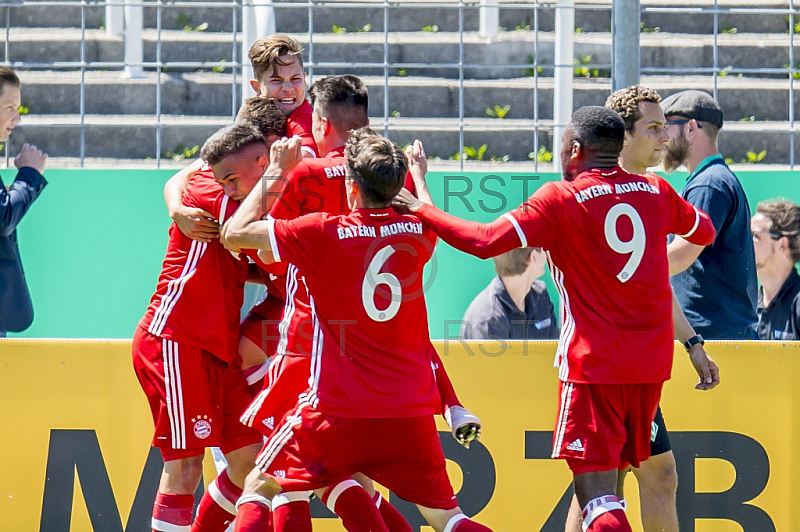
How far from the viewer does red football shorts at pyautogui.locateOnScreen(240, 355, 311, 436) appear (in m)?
3.87

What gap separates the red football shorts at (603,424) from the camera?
3.75 meters

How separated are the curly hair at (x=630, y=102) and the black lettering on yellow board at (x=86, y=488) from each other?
266 cm

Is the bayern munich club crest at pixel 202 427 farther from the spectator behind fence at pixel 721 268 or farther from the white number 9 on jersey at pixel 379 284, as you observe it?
the spectator behind fence at pixel 721 268

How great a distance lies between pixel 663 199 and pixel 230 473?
2171 mm

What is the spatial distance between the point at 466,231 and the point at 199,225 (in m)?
1.13

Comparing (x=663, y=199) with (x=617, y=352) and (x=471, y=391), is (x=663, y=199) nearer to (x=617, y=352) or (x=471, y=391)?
(x=617, y=352)

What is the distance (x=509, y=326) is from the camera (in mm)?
5426

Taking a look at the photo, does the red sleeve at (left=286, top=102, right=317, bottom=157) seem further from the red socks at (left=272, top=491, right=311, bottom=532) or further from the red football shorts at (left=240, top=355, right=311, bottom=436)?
the red socks at (left=272, top=491, right=311, bottom=532)

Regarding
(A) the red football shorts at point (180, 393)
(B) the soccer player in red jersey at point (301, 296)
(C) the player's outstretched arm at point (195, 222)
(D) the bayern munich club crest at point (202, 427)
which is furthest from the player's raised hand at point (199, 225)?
(D) the bayern munich club crest at point (202, 427)

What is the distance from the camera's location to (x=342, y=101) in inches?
158

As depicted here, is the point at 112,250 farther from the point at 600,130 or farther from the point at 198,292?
the point at 600,130

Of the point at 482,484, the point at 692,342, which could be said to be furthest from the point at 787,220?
the point at 482,484

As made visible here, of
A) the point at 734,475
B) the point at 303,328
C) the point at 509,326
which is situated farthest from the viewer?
the point at 509,326

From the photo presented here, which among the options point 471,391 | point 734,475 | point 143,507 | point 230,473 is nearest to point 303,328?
point 230,473
